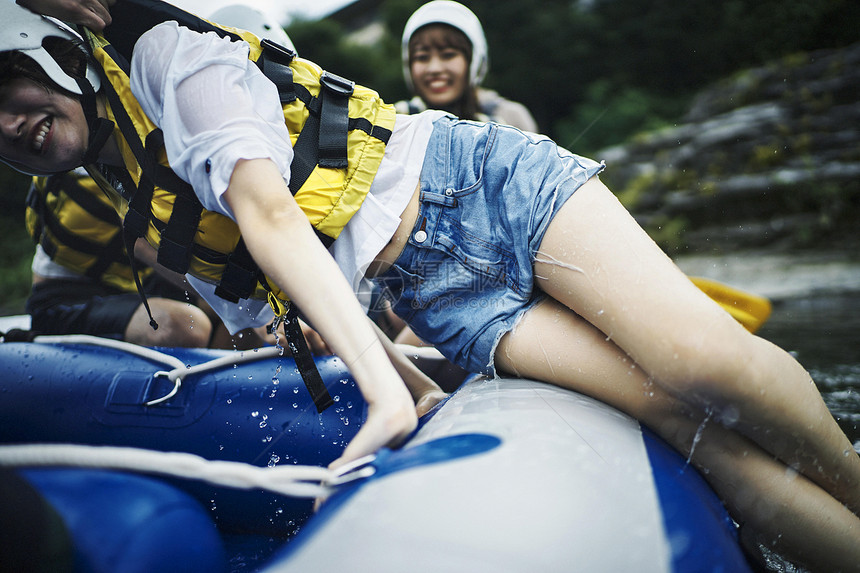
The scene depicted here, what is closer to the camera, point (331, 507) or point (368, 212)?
point (331, 507)

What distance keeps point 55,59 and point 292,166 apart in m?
0.30

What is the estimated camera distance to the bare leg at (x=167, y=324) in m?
1.34

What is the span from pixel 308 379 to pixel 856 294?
3.16m

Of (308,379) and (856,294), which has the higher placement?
(308,379)

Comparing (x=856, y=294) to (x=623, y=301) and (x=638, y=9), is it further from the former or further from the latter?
(x=623, y=301)

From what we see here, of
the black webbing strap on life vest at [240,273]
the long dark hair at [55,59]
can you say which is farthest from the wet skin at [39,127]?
the black webbing strap on life vest at [240,273]

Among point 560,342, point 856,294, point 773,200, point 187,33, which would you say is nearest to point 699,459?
point 560,342

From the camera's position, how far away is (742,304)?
107cm

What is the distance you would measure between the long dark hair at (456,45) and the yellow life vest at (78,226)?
A: 795 mm

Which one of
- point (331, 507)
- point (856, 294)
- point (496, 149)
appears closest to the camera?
point (331, 507)

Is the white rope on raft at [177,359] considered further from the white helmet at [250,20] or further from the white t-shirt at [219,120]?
the white helmet at [250,20]

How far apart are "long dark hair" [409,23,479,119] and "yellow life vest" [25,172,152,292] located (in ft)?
2.61

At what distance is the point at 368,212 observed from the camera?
2.46 ft

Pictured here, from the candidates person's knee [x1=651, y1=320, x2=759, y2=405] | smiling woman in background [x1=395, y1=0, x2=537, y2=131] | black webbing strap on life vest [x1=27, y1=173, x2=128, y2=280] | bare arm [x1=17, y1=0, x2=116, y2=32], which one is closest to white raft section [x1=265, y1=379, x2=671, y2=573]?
person's knee [x1=651, y1=320, x2=759, y2=405]
